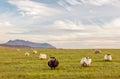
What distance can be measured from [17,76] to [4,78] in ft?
5.39

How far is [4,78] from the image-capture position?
27.6 meters

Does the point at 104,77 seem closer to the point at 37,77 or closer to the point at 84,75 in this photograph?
the point at 84,75

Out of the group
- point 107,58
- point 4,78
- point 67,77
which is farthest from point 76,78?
point 107,58

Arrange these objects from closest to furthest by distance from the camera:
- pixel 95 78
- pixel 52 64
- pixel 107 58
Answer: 1. pixel 95 78
2. pixel 52 64
3. pixel 107 58

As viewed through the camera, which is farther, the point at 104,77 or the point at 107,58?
the point at 107,58

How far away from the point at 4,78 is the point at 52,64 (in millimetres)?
8309

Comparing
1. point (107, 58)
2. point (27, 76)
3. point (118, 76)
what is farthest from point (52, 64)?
point (107, 58)

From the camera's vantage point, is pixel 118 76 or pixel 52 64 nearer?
pixel 118 76

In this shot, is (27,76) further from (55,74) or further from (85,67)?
(85,67)

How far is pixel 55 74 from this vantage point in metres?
29.2

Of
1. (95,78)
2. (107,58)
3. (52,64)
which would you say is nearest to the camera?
(95,78)

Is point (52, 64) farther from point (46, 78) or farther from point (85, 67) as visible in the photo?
point (46, 78)

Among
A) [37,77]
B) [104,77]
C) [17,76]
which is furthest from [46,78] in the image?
[104,77]

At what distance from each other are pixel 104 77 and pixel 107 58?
1774 centimetres
